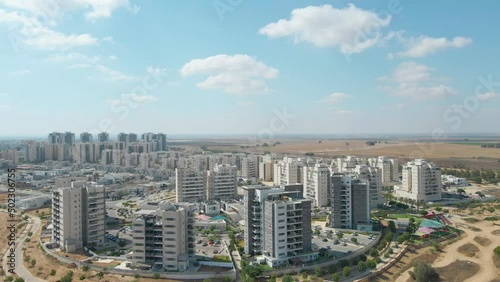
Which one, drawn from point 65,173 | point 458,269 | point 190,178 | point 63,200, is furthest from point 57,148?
→ point 458,269

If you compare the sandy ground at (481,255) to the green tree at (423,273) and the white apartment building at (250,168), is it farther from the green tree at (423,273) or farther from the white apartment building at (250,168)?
the white apartment building at (250,168)

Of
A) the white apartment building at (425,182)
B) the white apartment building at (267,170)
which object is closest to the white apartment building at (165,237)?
the white apartment building at (425,182)

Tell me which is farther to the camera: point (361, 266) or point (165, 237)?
point (361, 266)

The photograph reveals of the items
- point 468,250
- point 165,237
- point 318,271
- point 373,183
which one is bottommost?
point 468,250

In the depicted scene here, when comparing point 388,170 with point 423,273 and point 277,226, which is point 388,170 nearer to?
point 423,273

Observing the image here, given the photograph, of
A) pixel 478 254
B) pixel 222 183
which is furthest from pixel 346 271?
pixel 222 183

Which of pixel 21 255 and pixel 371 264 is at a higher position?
pixel 371 264

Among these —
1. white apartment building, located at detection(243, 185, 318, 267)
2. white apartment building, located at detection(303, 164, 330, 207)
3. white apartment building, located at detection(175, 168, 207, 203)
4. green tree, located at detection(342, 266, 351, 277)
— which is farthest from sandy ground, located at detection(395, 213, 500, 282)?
white apartment building, located at detection(175, 168, 207, 203)

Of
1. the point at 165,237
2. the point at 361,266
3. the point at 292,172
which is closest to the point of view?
the point at 165,237
